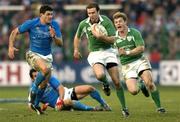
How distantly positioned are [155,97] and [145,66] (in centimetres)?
73

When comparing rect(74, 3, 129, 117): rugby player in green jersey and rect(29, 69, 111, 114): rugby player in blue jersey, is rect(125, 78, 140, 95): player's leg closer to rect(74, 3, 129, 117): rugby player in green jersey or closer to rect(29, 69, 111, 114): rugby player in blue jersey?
rect(74, 3, 129, 117): rugby player in green jersey

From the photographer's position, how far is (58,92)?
16.9 m

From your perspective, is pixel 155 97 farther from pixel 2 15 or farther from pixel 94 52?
pixel 2 15

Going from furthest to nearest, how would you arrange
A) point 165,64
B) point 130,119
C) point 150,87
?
point 165,64 → point 150,87 → point 130,119

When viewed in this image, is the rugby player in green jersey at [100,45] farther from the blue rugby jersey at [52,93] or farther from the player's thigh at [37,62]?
the blue rugby jersey at [52,93]

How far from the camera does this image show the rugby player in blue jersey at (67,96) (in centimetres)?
1670

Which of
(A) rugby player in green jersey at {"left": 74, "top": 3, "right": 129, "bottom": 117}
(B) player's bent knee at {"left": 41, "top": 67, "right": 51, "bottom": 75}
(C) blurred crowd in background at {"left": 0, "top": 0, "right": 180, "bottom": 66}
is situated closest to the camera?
(B) player's bent knee at {"left": 41, "top": 67, "right": 51, "bottom": 75}

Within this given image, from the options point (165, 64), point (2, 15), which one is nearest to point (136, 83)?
point (165, 64)

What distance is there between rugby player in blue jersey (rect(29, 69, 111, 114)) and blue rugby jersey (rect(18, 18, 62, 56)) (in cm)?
80

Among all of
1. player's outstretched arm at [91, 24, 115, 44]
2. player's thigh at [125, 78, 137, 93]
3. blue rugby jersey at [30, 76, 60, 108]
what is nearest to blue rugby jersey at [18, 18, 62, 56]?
player's outstretched arm at [91, 24, 115, 44]

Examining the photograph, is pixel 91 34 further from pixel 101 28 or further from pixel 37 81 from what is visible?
pixel 37 81

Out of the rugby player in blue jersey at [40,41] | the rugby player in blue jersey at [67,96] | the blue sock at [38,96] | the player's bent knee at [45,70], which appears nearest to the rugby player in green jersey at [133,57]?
the rugby player in blue jersey at [67,96]

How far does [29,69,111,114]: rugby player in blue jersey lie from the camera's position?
54.8ft

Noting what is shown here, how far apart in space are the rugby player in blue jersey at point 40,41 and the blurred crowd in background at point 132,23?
14220 mm
